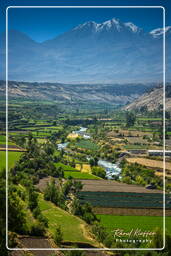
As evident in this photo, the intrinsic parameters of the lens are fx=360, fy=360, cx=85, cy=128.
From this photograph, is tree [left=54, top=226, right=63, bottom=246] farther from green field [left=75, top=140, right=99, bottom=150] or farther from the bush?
green field [left=75, top=140, right=99, bottom=150]

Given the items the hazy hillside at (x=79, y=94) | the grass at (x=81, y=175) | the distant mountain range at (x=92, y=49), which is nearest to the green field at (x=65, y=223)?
the distant mountain range at (x=92, y=49)

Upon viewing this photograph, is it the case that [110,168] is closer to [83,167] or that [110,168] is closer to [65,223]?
[83,167]

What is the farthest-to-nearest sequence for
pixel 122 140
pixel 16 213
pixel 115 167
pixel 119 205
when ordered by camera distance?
pixel 122 140, pixel 115 167, pixel 119 205, pixel 16 213

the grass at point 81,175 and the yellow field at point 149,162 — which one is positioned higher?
the yellow field at point 149,162

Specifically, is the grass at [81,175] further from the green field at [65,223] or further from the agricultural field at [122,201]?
the green field at [65,223]

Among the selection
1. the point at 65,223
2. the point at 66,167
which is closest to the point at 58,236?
the point at 65,223

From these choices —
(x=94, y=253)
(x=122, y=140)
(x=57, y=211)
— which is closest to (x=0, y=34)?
(x=94, y=253)

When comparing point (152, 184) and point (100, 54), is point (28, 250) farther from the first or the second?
point (152, 184)
